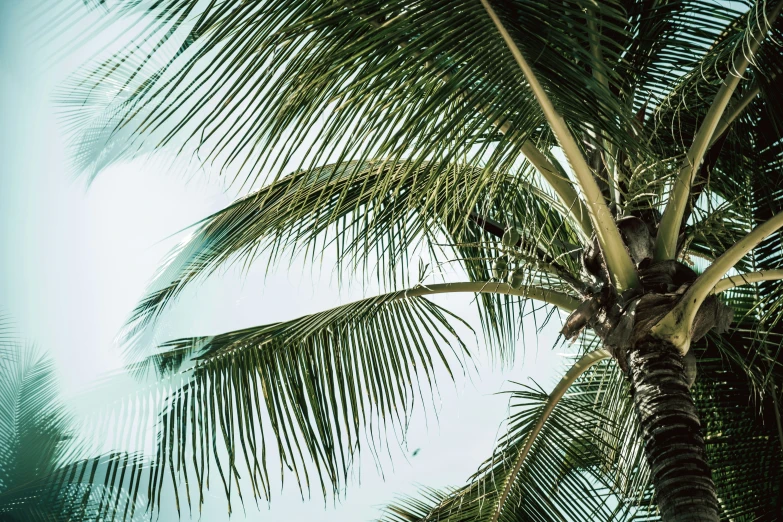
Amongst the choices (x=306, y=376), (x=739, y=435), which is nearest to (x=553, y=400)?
(x=306, y=376)

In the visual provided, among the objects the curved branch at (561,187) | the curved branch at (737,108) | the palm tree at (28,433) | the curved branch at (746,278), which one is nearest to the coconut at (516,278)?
the curved branch at (561,187)

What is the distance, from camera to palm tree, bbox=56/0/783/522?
159cm

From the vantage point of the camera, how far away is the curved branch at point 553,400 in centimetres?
260

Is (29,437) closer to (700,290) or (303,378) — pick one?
(303,378)

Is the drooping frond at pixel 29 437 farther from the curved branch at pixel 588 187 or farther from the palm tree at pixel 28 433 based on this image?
the curved branch at pixel 588 187

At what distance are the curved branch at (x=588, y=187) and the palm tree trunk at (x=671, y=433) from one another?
0.65 feet

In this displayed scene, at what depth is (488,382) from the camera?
957 cm

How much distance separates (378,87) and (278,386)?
1290 mm

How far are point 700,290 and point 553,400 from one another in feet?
2.42

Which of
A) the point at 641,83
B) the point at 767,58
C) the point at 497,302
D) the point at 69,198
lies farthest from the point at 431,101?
the point at 69,198

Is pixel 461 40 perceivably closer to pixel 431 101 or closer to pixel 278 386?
pixel 431 101

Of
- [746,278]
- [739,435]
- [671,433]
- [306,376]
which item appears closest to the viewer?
[671,433]

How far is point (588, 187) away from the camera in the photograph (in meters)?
2.04

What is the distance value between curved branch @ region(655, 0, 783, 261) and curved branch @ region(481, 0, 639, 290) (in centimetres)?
14
